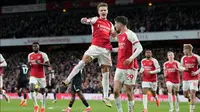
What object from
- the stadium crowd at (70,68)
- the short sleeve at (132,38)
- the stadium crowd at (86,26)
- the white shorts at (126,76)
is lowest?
the stadium crowd at (70,68)

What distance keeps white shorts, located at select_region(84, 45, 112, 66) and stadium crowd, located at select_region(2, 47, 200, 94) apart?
66.8 feet

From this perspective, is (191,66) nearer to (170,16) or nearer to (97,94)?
(97,94)

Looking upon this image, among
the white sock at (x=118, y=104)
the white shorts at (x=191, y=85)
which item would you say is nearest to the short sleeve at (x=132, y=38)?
the white sock at (x=118, y=104)

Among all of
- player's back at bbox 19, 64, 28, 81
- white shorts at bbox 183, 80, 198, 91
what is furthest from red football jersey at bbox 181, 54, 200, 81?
player's back at bbox 19, 64, 28, 81

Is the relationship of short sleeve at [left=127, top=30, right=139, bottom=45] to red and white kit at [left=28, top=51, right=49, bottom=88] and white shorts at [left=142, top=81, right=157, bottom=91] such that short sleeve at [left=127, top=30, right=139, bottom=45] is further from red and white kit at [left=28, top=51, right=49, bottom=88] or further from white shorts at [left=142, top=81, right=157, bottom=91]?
white shorts at [left=142, top=81, right=157, bottom=91]

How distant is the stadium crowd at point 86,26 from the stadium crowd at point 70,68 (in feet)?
8.04

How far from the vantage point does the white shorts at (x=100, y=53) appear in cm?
1249

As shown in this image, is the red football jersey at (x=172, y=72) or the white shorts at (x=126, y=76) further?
the red football jersey at (x=172, y=72)

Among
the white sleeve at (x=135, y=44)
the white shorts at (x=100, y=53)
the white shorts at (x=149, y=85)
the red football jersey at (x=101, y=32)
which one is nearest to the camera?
the white sleeve at (x=135, y=44)

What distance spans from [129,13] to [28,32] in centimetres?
1079

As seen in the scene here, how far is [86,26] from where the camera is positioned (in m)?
43.2

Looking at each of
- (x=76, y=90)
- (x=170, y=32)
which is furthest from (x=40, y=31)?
(x=76, y=90)

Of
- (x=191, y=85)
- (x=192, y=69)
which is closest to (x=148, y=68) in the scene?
(x=192, y=69)

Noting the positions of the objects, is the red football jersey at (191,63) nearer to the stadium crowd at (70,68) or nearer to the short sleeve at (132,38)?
the short sleeve at (132,38)
